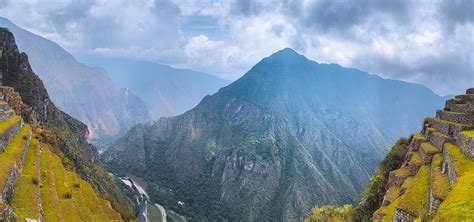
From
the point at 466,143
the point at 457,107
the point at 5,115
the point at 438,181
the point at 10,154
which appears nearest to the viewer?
the point at 438,181

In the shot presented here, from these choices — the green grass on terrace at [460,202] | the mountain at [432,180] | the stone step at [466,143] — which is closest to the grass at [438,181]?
the mountain at [432,180]

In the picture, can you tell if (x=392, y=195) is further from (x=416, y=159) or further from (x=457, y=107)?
(x=457, y=107)

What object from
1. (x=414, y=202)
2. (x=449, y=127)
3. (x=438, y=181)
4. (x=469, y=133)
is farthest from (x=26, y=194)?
(x=449, y=127)

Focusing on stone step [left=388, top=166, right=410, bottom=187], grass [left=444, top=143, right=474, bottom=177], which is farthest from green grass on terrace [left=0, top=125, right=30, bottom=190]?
stone step [left=388, top=166, right=410, bottom=187]

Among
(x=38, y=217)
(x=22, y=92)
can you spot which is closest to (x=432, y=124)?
(x=38, y=217)

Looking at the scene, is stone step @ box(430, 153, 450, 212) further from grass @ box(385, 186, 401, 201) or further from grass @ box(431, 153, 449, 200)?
grass @ box(385, 186, 401, 201)

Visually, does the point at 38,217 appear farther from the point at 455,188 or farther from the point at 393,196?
the point at 393,196
